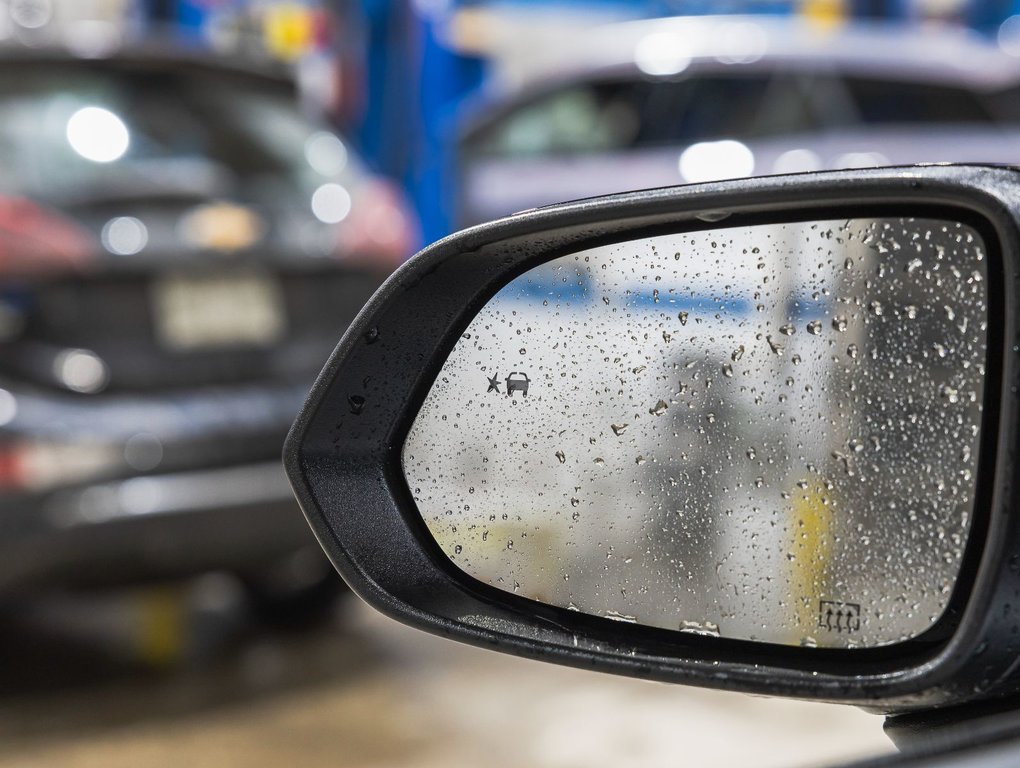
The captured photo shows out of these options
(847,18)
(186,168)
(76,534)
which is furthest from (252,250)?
(847,18)

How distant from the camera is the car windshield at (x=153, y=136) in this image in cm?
279

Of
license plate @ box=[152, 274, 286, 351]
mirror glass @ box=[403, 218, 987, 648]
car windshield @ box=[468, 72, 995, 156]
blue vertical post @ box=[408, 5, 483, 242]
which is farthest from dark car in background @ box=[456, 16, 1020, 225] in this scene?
mirror glass @ box=[403, 218, 987, 648]

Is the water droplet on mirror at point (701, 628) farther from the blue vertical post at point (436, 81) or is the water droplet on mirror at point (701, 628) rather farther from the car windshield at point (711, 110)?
the blue vertical post at point (436, 81)

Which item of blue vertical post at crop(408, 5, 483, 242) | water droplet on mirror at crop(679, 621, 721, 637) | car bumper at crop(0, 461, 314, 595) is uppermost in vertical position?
blue vertical post at crop(408, 5, 483, 242)

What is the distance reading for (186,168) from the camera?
2994mm

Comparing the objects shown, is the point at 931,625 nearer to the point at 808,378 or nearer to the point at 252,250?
the point at 808,378

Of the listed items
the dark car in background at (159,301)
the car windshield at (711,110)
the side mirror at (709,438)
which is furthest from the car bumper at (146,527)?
the car windshield at (711,110)

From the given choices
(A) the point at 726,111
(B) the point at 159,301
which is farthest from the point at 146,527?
(A) the point at 726,111

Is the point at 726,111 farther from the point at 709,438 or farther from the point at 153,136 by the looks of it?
the point at 709,438

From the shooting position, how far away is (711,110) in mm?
5133

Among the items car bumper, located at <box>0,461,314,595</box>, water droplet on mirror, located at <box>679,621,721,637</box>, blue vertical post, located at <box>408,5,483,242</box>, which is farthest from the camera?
blue vertical post, located at <box>408,5,483,242</box>

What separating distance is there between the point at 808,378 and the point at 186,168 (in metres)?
2.49

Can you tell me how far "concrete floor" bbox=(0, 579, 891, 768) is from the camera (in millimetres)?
2764

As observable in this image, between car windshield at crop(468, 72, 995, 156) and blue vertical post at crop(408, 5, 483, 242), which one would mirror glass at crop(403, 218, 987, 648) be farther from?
blue vertical post at crop(408, 5, 483, 242)
